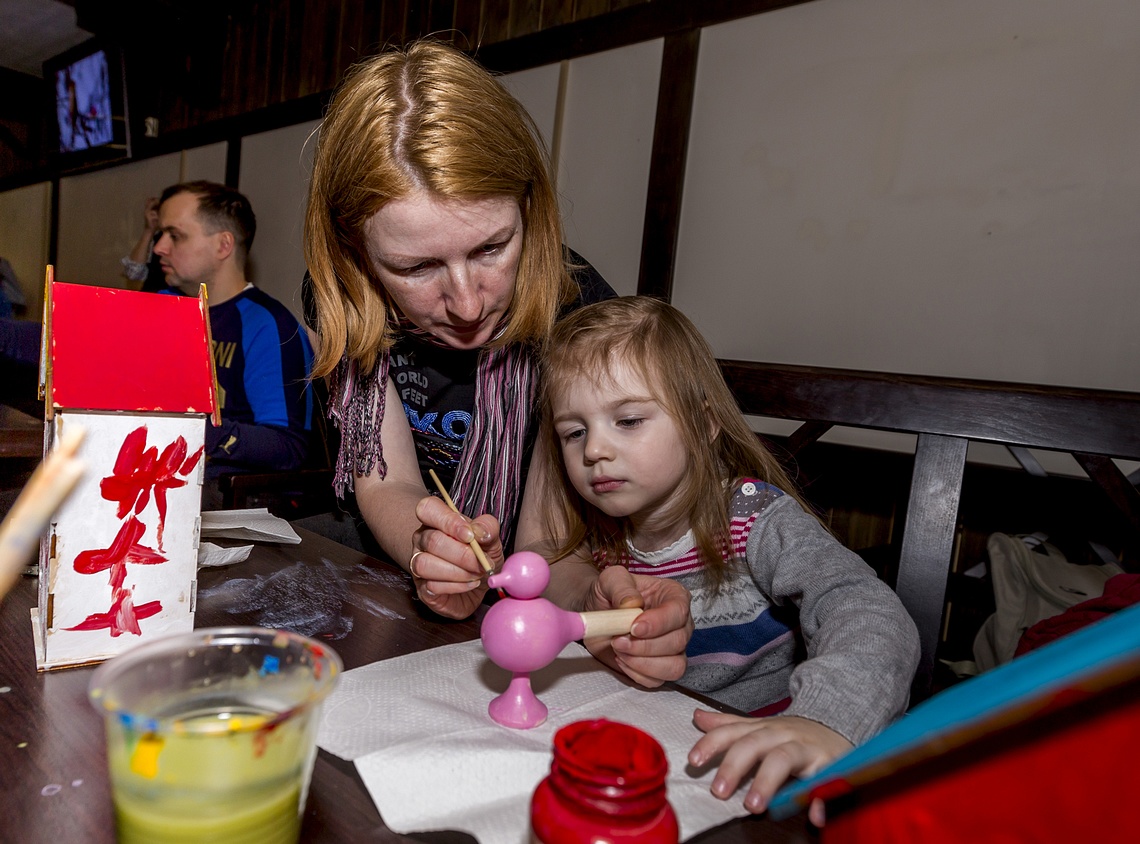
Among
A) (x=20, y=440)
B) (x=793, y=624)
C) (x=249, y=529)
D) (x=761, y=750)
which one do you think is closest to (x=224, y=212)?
(x=20, y=440)

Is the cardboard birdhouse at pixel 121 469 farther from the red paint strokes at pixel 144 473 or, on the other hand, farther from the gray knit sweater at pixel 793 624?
the gray knit sweater at pixel 793 624

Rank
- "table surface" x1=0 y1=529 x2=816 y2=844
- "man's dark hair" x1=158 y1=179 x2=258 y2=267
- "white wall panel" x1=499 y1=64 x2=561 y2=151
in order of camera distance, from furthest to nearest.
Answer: "white wall panel" x1=499 y1=64 x2=561 y2=151 → "man's dark hair" x1=158 y1=179 x2=258 y2=267 → "table surface" x1=0 y1=529 x2=816 y2=844

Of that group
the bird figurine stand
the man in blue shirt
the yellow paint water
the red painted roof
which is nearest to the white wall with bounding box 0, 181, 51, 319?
the man in blue shirt

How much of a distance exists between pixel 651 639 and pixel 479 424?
2.57 feet

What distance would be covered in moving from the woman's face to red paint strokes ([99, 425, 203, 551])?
49 cm

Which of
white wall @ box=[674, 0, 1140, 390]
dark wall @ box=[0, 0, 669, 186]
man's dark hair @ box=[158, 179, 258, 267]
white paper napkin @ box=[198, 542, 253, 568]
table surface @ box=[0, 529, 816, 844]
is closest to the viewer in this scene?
table surface @ box=[0, 529, 816, 844]

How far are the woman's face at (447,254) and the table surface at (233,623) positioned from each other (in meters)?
0.42

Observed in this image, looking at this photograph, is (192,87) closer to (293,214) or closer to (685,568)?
(293,214)

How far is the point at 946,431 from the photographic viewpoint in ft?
4.06

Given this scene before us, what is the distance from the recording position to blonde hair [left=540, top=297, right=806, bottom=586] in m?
1.29

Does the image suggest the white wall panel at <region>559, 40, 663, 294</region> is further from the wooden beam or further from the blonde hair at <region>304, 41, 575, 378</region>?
the blonde hair at <region>304, 41, 575, 378</region>

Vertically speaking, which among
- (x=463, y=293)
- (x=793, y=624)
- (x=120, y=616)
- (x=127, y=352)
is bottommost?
(x=793, y=624)

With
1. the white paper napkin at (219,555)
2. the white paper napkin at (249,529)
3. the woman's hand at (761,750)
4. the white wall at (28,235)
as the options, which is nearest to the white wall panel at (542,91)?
the white paper napkin at (249,529)

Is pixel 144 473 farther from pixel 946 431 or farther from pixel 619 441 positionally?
pixel 946 431
